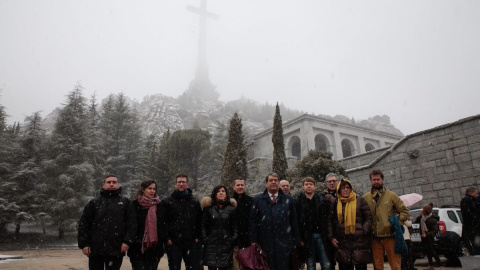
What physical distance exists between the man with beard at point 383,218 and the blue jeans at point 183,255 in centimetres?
265

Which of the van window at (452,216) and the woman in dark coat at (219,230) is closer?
the woman in dark coat at (219,230)

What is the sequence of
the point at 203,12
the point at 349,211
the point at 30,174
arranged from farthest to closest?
1. the point at 203,12
2. the point at 30,174
3. the point at 349,211

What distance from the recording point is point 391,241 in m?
4.48

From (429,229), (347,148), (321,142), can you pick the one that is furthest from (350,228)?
(347,148)

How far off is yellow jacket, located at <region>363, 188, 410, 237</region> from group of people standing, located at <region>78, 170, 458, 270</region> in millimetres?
13

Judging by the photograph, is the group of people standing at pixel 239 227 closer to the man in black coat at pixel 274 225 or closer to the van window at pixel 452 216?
the man in black coat at pixel 274 225

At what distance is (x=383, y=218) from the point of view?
4.50 meters

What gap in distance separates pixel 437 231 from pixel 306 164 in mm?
7853

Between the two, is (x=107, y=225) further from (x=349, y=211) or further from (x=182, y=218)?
(x=349, y=211)

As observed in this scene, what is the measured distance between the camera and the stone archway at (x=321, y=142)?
3356 cm

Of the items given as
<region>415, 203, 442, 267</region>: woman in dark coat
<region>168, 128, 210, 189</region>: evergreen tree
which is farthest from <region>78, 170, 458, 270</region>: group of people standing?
<region>168, 128, 210, 189</region>: evergreen tree

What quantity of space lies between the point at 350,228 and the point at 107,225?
338 centimetres

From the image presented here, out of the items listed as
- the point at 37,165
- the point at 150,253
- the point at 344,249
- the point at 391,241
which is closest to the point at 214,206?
the point at 150,253

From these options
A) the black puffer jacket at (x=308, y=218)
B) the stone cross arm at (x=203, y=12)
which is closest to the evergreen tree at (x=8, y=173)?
the black puffer jacket at (x=308, y=218)
